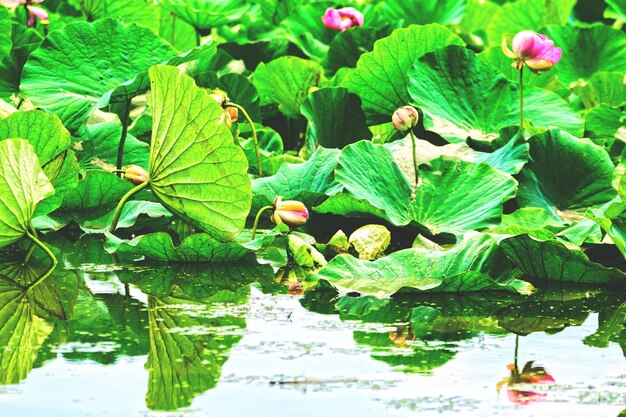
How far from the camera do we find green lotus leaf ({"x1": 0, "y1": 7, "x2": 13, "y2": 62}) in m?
2.49

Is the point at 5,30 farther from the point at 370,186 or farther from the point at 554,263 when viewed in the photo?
the point at 554,263

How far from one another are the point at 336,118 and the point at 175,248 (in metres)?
0.83

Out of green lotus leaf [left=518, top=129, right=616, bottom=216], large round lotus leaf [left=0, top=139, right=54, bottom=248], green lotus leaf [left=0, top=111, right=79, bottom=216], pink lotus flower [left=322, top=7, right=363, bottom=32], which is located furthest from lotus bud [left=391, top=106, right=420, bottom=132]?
pink lotus flower [left=322, top=7, right=363, bottom=32]

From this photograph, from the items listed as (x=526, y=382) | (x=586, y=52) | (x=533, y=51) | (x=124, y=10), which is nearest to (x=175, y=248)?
(x=526, y=382)

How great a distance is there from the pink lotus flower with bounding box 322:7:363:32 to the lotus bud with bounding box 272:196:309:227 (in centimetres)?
155

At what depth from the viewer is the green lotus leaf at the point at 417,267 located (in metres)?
1.79

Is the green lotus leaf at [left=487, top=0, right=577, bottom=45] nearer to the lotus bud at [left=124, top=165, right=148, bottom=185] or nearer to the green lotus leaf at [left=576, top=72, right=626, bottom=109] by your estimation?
the green lotus leaf at [left=576, top=72, right=626, bottom=109]

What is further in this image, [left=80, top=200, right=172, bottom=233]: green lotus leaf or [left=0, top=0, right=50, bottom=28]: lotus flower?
[left=0, top=0, right=50, bottom=28]: lotus flower

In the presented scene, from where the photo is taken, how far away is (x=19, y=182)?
1734mm

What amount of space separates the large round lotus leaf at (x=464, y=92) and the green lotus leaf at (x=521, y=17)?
135 centimetres

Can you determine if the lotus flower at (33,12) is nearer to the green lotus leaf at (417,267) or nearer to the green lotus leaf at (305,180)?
the green lotus leaf at (305,180)

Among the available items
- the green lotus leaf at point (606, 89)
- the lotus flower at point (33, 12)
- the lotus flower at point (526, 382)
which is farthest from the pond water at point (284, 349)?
the green lotus leaf at point (606, 89)

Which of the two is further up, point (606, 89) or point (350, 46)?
point (350, 46)

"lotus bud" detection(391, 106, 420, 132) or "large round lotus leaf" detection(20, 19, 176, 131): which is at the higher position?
"large round lotus leaf" detection(20, 19, 176, 131)
